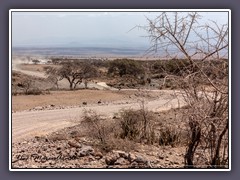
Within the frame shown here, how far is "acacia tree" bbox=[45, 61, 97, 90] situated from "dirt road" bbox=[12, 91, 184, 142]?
0.25 meters

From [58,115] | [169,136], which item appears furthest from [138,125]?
Result: [58,115]

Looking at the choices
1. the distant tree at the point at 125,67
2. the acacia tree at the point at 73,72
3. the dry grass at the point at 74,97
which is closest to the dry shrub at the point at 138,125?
the dry grass at the point at 74,97

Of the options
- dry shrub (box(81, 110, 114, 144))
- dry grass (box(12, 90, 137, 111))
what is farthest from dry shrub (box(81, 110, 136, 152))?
dry grass (box(12, 90, 137, 111))

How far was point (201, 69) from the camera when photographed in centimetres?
694

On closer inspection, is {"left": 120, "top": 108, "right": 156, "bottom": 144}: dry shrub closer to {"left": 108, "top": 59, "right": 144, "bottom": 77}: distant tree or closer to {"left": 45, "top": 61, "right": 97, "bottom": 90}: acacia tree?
{"left": 108, "top": 59, "right": 144, "bottom": 77}: distant tree

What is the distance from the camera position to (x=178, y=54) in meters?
6.96

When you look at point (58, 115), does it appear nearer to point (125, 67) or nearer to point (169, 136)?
point (125, 67)

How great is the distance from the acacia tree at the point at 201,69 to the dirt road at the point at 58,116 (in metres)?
0.21

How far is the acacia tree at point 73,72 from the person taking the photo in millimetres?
7145

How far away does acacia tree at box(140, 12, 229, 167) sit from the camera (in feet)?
22.7

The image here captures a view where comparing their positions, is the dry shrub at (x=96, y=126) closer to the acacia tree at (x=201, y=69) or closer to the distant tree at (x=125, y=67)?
the distant tree at (x=125, y=67)

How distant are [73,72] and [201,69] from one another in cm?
113
